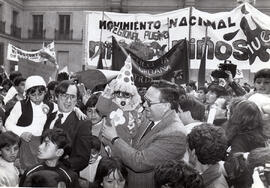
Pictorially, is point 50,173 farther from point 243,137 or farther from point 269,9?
point 269,9

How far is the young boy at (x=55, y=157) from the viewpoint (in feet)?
9.80

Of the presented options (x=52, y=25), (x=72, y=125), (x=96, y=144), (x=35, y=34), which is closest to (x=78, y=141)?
(x=72, y=125)

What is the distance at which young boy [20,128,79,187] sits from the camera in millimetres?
2986

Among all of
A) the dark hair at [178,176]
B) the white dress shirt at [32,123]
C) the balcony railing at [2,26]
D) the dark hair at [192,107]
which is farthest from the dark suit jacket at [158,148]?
the balcony railing at [2,26]

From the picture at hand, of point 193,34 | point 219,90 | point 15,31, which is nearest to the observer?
point 219,90

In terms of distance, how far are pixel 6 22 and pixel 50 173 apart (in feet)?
103

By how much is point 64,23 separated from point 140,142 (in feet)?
112

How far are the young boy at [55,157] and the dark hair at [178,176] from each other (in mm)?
931

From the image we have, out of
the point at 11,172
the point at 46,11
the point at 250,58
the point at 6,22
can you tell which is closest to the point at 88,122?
the point at 11,172

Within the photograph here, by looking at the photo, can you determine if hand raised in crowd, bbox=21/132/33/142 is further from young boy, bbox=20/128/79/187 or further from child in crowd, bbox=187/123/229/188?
child in crowd, bbox=187/123/229/188

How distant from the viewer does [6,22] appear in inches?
1271

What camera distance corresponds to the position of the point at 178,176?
2.26 m

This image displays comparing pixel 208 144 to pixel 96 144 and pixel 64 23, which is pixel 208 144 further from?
pixel 64 23

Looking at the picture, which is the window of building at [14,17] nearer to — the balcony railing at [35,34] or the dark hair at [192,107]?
the balcony railing at [35,34]
